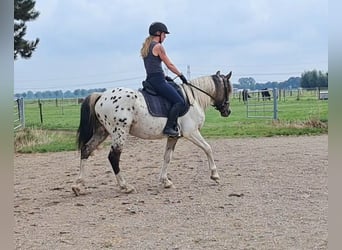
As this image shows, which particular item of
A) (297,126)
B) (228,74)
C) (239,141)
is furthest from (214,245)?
A: (297,126)

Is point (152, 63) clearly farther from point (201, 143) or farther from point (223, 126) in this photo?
point (223, 126)

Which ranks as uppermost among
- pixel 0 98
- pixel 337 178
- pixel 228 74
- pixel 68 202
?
pixel 228 74

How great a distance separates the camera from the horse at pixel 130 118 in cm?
213

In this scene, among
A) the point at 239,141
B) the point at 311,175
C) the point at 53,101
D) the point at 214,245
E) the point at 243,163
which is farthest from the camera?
the point at 239,141

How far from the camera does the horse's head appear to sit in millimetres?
2330

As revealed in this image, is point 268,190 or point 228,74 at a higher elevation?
point 228,74

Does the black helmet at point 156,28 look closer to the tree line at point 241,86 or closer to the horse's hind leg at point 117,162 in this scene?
the tree line at point 241,86

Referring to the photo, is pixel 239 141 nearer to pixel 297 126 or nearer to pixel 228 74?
pixel 297 126

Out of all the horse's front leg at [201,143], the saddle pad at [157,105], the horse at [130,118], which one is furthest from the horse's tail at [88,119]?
the horse's front leg at [201,143]

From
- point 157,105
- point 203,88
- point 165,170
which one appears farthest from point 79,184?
point 203,88

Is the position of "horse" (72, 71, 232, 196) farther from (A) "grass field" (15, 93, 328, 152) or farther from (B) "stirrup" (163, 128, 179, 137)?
(A) "grass field" (15, 93, 328, 152)

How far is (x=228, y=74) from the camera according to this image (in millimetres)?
2283

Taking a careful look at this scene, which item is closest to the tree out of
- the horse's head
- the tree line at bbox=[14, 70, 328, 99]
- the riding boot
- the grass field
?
the tree line at bbox=[14, 70, 328, 99]

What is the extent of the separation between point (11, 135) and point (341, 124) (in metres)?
0.46
